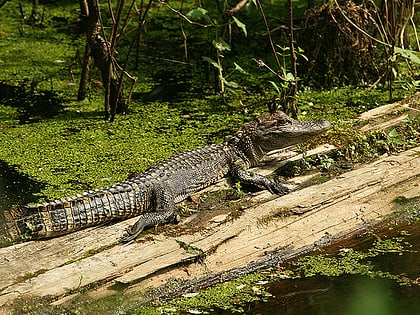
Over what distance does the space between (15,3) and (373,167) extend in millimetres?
5847

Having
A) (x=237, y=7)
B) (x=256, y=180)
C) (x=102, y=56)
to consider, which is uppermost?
(x=237, y=7)

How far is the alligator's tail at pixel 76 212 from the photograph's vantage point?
4293 mm

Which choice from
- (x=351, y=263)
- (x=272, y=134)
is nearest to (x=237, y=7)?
(x=272, y=134)

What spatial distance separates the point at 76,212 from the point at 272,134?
1601 mm

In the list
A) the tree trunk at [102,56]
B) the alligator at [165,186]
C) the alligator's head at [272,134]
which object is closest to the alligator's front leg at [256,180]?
the alligator at [165,186]

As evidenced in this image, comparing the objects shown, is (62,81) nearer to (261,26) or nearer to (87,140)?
(87,140)

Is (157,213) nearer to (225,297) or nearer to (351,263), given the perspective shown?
(225,297)

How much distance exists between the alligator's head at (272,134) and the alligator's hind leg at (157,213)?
2.81 feet

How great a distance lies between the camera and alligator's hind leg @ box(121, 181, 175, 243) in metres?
4.33

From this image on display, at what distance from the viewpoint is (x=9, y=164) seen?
18.9 ft

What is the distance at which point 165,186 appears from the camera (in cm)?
484

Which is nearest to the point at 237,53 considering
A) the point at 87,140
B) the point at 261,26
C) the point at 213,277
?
the point at 261,26

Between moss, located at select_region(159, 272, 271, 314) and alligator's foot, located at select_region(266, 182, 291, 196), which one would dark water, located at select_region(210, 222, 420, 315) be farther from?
alligator's foot, located at select_region(266, 182, 291, 196)

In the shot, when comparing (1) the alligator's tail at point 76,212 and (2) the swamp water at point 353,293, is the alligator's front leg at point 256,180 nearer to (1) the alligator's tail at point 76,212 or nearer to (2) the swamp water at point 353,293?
(2) the swamp water at point 353,293
